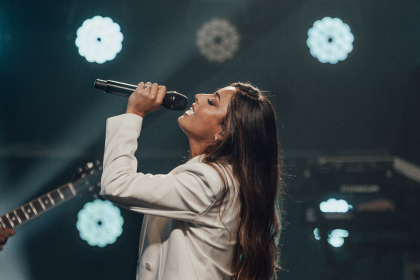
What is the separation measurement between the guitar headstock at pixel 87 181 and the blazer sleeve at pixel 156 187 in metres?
1.26

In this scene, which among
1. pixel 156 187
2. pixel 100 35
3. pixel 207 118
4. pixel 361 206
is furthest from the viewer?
pixel 100 35

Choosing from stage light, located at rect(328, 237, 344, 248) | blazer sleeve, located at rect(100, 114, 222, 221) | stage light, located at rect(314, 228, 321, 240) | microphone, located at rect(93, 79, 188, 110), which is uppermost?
microphone, located at rect(93, 79, 188, 110)

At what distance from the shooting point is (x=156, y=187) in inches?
32.7

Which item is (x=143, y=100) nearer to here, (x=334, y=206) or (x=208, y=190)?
(x=208, y=190)

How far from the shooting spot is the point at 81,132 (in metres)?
2.56

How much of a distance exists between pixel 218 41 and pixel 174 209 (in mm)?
1923

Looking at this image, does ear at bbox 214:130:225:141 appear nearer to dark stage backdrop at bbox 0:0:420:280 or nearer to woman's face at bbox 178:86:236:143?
woman's face at bbox 178:86:236:143

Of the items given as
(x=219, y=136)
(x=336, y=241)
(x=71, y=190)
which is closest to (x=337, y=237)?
(x=336, y=241)

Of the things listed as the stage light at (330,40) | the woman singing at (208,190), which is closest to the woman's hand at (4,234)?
the woman singing at (208,190)

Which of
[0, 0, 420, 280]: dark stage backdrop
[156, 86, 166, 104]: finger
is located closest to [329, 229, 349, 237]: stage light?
[0, 0, 420, 280]: dark stage backdrop

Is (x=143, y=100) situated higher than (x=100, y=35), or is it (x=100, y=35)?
(x=100, y=35)

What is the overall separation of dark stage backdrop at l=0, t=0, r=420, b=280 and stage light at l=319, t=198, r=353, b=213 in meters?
0.32

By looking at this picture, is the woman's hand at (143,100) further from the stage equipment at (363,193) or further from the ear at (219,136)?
the stage equipment at (363,193)

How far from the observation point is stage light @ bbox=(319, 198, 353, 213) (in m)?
2.19
